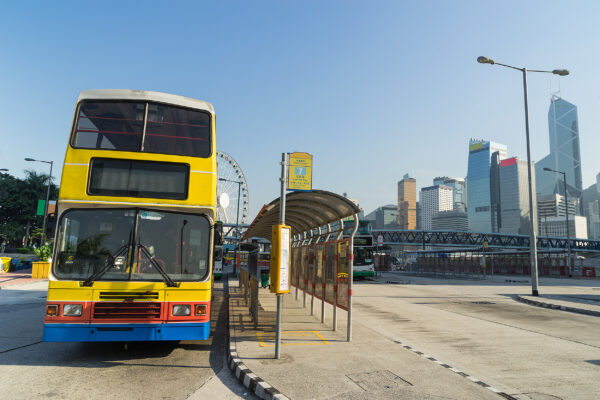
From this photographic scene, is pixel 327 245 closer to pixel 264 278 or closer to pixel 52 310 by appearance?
pixel 52 310

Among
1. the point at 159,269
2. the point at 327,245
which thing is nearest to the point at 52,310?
the point at 159,269

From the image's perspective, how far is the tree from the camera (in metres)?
48.3

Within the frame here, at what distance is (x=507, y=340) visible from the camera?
8750mm

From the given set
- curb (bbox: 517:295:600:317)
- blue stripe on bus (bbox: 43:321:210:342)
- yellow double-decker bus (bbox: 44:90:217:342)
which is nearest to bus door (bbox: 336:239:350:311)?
yellow double-decker bus (bbox: 44:90:217:342)

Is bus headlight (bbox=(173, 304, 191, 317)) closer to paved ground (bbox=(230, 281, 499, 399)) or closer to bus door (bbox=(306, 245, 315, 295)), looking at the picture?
paved ground (bbox=(230, 281, 499, 399))

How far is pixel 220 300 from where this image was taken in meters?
16.0

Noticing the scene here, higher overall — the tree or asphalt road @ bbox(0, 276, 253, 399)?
the tree

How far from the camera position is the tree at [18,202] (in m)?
48.3

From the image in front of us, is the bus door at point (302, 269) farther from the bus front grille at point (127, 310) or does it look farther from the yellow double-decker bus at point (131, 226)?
the bus front grille at point (127, 310)

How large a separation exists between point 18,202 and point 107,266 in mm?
51769

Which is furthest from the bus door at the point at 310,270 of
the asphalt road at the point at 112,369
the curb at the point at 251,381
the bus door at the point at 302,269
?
the curb at the point at 251,381

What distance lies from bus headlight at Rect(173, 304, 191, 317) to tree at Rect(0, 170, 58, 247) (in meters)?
50.1

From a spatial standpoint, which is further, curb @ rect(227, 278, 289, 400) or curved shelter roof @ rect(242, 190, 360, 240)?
curved shelter roof @ rect(242, 190, 360, 240)

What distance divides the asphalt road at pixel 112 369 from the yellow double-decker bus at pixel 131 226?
0.52 m
